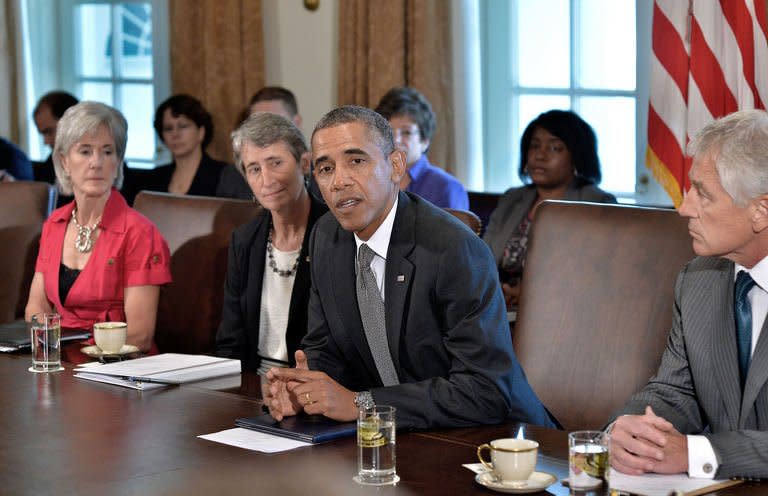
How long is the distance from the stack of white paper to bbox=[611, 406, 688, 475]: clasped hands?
1.10 metres

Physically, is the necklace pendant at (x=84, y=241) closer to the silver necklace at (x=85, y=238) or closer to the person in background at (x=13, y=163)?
the silver necklace at (x=85, y=238)

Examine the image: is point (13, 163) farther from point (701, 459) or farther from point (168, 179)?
point (701, 459)

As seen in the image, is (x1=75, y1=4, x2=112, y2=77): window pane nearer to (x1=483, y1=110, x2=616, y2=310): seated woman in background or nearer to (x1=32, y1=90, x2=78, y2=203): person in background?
(x1=32, y1=90, x2=78, y2=203): person in background

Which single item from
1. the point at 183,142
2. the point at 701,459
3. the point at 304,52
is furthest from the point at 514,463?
the point at 304,52

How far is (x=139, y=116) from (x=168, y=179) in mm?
1310

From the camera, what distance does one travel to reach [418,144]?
508 centimetres

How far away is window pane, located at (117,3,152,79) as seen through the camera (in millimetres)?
6992

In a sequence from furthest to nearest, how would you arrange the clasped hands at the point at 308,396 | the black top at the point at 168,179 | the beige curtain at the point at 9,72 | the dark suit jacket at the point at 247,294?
the beige curtain at the point at 9,72 < the black top at the point at 168,179 < the dark suit jacket at the point at 247,294 < the clasped hands at the point at 308,396

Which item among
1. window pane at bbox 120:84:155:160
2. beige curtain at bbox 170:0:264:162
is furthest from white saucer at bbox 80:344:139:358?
window pane at bbox 120:84:155:160

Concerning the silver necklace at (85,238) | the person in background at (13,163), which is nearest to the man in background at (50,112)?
the person in background at (13,163)

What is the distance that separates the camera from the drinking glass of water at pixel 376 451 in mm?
1870

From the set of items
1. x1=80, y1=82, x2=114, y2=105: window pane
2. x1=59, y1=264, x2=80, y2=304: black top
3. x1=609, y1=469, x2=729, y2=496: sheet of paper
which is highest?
x1=80, y1=82, x2=114, y2=105: window pane

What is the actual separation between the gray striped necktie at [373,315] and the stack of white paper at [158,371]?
1.36 feet

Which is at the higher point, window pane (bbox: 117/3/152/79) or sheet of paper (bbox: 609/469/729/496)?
window pane (bbox: 117/3/152/79)
